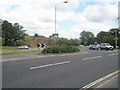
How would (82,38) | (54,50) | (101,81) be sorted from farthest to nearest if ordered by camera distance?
(82,38) → (54,50) → (101,81)

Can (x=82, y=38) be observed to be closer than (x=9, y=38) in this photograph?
No

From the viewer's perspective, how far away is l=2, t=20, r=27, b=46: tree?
287 feet

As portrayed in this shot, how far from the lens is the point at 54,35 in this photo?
31.6 metres

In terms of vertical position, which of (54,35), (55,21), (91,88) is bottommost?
(91,88)

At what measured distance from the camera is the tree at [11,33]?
87.6m

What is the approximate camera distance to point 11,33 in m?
89.0

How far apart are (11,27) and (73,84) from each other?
85.4m

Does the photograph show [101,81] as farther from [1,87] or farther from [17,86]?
[1,87]

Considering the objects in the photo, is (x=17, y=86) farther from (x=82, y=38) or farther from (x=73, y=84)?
(x=82, y=38)

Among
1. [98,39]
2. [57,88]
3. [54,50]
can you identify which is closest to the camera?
[57,88]

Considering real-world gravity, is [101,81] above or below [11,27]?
below

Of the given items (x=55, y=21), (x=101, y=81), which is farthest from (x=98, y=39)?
(x=101, y=81)

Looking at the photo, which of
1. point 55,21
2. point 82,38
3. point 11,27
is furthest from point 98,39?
point 55,21

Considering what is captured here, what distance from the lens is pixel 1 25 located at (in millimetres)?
88812
